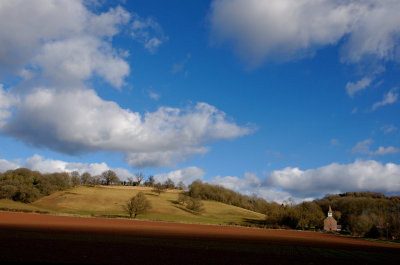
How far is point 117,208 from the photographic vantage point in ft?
330

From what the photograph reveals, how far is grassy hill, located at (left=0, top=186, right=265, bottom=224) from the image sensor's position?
9088cm

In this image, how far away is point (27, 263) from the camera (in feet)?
56.3

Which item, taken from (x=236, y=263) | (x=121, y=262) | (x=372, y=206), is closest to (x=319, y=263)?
(x=236, y=263)

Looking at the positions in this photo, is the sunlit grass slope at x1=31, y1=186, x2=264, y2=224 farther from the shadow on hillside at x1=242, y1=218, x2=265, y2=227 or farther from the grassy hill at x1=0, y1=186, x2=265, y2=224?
the shadow on hillside at x1=242, y1=218, x2=265, y2=227

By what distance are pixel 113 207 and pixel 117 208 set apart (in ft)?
6.56

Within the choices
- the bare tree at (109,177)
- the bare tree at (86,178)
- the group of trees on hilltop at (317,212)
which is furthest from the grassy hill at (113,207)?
the bare tree at (109,177)

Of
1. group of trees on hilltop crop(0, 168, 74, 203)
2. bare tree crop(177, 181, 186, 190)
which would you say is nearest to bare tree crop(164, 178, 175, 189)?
bare tree crop(177, 181, 186, 190)

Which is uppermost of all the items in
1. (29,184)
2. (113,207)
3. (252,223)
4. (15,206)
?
(29,184)

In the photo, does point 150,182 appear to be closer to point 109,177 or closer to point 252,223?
point 109,177

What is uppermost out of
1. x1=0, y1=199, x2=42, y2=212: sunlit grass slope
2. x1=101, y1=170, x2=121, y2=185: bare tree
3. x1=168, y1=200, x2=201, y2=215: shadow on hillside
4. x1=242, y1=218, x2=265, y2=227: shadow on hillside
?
x1=101, y1=170, x2=121, y2=185: bare tree

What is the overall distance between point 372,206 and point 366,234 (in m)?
44.0

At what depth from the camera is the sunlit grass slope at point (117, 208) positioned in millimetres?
92250

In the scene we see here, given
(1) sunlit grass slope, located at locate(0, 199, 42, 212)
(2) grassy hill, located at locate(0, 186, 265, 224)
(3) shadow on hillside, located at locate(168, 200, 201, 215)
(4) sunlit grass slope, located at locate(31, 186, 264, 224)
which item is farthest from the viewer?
(3) shadow on hillside, located at locate(168, 200, 201, 215)

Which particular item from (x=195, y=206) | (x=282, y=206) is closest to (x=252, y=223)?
(x=282, y=206)
